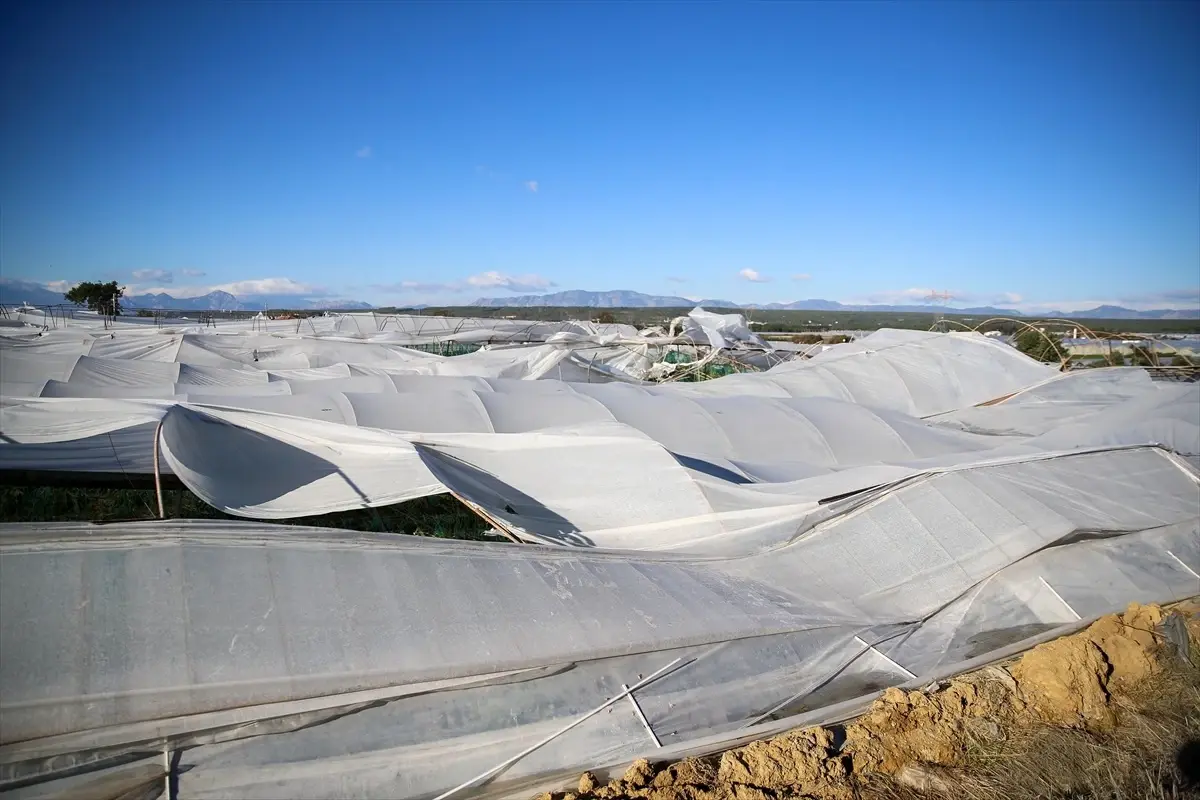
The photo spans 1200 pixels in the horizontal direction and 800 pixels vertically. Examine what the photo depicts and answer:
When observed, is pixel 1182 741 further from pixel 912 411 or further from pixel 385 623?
pixel 912 411

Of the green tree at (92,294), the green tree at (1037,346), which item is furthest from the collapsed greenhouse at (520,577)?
the green tree at (92,294)

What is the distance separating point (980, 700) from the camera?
4.85 meters

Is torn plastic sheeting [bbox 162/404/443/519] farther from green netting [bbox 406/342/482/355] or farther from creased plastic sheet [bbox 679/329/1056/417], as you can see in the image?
green netting [bbox 406/342/482/355]

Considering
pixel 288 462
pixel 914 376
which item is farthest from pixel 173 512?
pixel 914 376

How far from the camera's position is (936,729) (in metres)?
4.50

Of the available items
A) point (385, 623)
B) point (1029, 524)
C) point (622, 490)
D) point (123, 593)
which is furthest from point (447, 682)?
point (1029, 524)

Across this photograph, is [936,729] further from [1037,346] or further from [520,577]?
[1037,346]

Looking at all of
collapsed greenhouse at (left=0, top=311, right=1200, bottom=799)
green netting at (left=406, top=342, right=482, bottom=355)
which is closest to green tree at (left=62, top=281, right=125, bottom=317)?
green netting at (left=406, top=342, right=482, bottom=355)

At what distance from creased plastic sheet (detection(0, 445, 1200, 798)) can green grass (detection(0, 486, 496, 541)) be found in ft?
11.3

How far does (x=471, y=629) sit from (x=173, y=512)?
5.41 meters

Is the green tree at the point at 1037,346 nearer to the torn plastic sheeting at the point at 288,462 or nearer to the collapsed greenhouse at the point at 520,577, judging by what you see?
the collapsed greenhouse at the point at 520,577

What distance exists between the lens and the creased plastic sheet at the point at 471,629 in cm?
346

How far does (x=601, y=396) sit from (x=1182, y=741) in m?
7.10

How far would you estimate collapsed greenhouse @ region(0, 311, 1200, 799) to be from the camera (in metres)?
3.52
